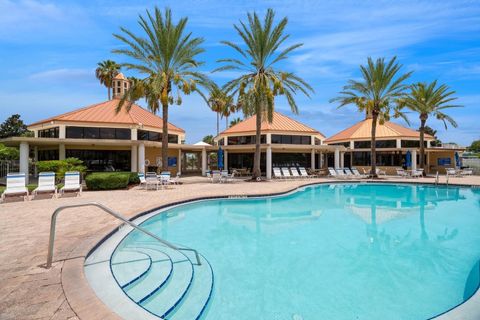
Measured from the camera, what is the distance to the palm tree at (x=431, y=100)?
3008 centimetres

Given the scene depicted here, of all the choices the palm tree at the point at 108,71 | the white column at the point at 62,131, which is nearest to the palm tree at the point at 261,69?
the white column at the point at 62,131

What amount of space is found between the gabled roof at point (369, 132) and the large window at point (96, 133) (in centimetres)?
2983

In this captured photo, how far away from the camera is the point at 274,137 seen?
30.8 meters

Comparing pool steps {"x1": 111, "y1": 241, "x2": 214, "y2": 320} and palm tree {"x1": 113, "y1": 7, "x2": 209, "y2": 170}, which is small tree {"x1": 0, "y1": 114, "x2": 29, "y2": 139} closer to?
palm tree {"x1": 113, "y1": 7, "x2": 209, "y2": 170}

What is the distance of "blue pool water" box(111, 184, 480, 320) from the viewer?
458 cm

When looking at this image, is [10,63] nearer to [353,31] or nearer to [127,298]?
[127,298]

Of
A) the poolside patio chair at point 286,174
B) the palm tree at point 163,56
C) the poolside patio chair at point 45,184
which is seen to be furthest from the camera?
the poolside patio chair at point 286,174

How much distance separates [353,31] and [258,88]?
10.3 meters

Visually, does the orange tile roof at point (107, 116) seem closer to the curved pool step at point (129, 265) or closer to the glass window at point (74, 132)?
the glass window at point (74, 132)

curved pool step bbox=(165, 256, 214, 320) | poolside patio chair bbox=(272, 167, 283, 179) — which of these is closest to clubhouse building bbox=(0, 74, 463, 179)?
poolside patio chair bbox=(272, 167, 283, 179)

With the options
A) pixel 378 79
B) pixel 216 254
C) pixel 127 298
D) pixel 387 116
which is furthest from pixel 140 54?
pixel 387 116

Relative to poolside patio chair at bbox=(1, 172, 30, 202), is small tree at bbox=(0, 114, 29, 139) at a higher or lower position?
higher

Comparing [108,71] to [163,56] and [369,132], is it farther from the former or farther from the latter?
[369,132]

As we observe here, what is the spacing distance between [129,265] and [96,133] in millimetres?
22692
